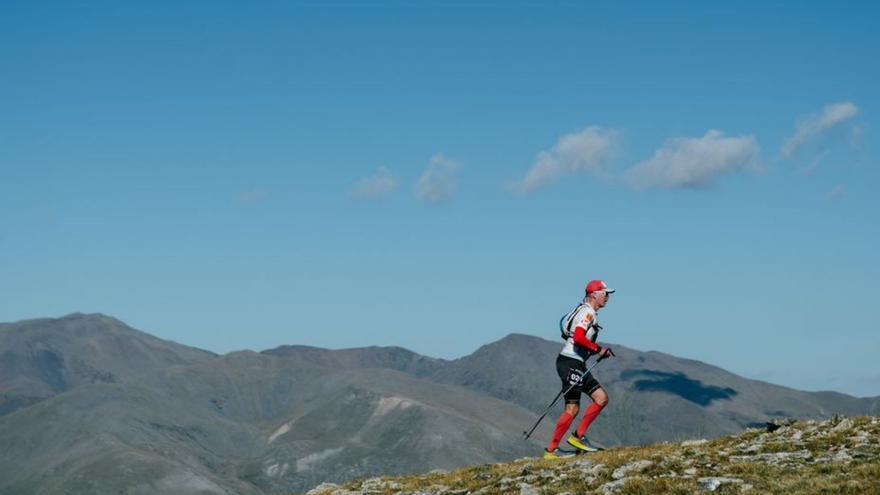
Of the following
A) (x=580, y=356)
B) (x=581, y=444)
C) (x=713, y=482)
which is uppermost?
(x=580, y=356)

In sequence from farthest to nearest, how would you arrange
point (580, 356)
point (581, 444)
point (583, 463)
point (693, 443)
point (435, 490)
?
point (581, 444), point (580, 356), point (693, 443), point (435, 490), point (583, 463)

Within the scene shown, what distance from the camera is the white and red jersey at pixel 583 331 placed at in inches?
949

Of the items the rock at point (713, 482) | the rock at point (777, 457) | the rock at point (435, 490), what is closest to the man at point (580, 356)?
the rock at point (435, 490)

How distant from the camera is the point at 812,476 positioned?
15828 millimetres

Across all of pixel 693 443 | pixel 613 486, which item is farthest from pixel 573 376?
pixel 613 486

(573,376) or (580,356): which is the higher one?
(580,356)

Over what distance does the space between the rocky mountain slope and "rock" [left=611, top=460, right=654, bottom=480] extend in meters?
0.02

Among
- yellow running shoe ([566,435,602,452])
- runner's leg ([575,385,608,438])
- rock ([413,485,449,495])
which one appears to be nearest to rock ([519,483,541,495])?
rock ([413,485,449,495])

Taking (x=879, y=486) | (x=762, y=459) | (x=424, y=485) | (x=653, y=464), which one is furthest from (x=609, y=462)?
(x=879, y=486)

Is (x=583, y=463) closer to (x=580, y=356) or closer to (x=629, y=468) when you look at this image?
(x=629, y=468)

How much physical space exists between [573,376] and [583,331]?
1149 mm

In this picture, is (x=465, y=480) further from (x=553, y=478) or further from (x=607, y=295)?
(x=607, y=295)

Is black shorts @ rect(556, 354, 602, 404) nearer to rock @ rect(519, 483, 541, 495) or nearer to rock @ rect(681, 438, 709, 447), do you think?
rock @ rect(681, 438, 709, 447)

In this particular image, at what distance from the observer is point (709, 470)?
17672 millimetres
